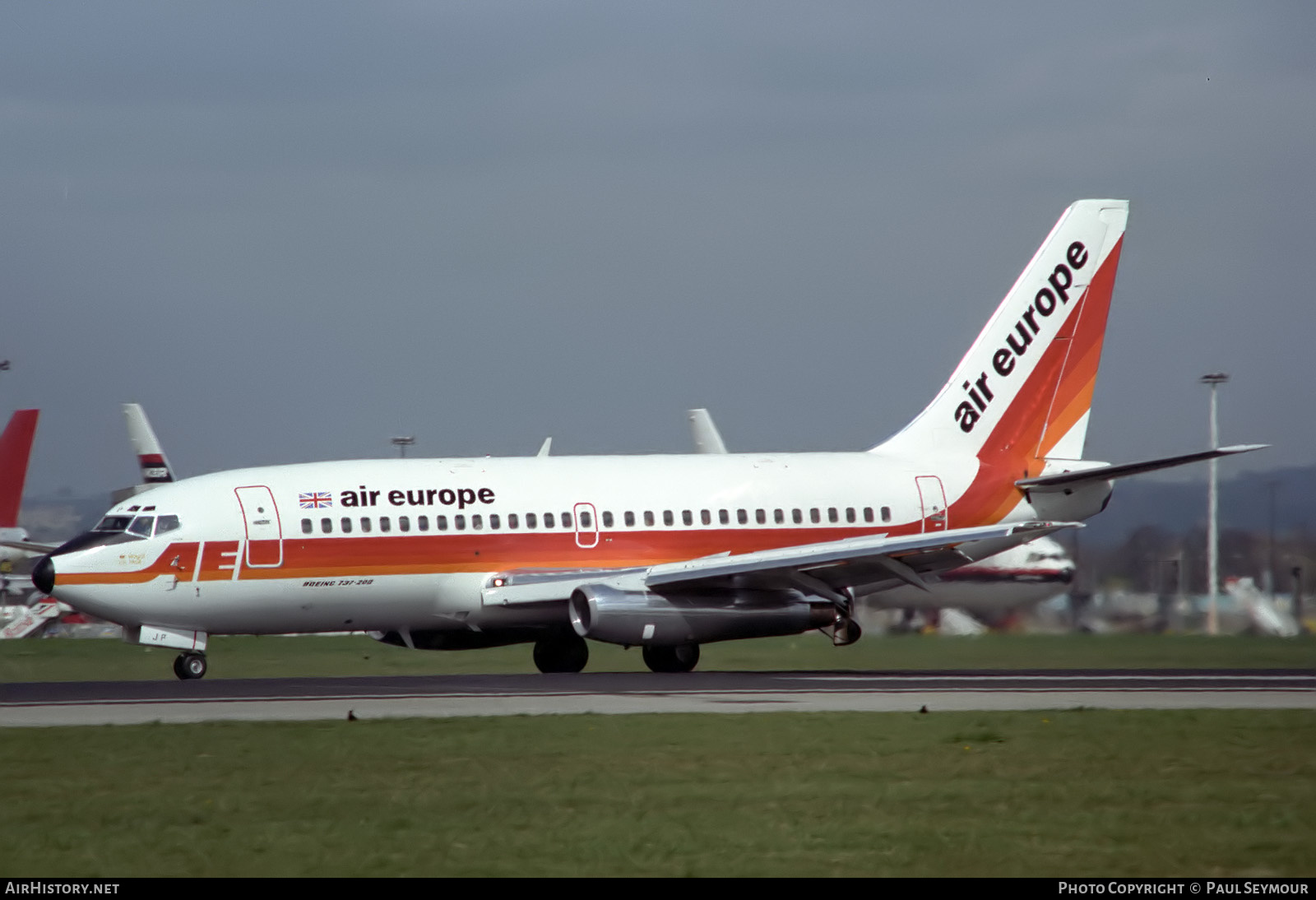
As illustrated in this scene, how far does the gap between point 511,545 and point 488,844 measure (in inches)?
788

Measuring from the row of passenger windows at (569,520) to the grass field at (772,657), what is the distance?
9.25 feet

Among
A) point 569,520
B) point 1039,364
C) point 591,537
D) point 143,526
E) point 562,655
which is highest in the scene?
point 1039,364

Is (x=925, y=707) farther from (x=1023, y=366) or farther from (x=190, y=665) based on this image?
(x=1023, y=366)

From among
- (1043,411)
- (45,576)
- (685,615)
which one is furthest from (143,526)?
(1043,411)

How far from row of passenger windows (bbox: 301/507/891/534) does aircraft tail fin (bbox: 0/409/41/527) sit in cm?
3029

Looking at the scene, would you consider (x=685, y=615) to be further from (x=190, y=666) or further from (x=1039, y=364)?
(x=1039, y=364)

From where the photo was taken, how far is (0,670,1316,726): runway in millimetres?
23484

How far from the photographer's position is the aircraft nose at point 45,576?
29656 mm

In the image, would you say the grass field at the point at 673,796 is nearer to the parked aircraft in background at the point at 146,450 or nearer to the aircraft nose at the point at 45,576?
the aircraft nose at the point at 45,576

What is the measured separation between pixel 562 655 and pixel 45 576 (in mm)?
9856

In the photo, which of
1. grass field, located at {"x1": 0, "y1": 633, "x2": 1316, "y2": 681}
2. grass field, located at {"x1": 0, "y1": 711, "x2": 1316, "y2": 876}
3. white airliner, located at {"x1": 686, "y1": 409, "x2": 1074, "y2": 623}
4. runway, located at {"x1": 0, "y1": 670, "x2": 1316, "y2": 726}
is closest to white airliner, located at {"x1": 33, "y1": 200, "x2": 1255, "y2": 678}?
runway, located at {"x1": 0, "y1": 670, "x2": 1316, "y2": 726}

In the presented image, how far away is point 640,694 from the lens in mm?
26547

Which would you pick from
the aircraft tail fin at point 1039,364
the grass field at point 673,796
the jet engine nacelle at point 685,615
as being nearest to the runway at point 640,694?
the jet engine nacelle at point 685,615

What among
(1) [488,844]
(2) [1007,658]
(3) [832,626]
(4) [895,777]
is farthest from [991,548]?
(1) [488,844]
